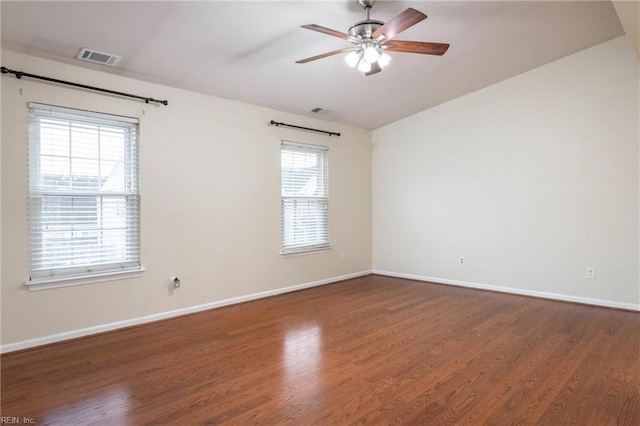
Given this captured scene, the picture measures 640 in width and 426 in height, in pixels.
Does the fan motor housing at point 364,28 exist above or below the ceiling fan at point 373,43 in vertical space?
above

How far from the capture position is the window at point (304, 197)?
5.24 metres

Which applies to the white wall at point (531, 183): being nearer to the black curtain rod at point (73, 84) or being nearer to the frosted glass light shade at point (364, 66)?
the frosted glass light shade at point (364, 66)

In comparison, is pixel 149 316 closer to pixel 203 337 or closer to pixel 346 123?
pixel 203 337

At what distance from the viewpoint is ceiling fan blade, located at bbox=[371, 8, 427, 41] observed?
7.91 ft

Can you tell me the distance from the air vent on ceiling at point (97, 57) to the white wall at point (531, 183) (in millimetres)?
4270

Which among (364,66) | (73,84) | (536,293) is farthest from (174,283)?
(536,293)

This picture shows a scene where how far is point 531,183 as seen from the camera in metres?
4.78

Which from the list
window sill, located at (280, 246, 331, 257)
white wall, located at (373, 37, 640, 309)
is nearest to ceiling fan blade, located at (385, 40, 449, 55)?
white wall, located at (373, 37, 640, 309)

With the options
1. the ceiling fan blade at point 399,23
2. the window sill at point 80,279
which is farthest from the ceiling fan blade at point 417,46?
the window sill at point 80,279

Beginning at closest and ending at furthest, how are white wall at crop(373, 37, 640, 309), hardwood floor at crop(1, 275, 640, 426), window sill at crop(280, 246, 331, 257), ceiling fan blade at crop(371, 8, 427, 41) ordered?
hardwood floor at crop(1, 275, 640, 426) → ceiling fan blade at crop(371, 8, 427, 41) → white wall at crop(373, 37, 640, 309) → window sill at crop(280, 246, 331, 257)

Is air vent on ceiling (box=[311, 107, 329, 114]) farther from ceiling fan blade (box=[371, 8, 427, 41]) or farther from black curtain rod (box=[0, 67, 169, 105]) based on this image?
ceiling fan blade (box=[371, 8, 427, 41])

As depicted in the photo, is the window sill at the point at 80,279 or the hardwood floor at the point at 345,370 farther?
the window sill at the point at 80,279

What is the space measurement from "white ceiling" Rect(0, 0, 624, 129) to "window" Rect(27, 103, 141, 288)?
1.58 ft

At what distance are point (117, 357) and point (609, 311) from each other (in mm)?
5029
